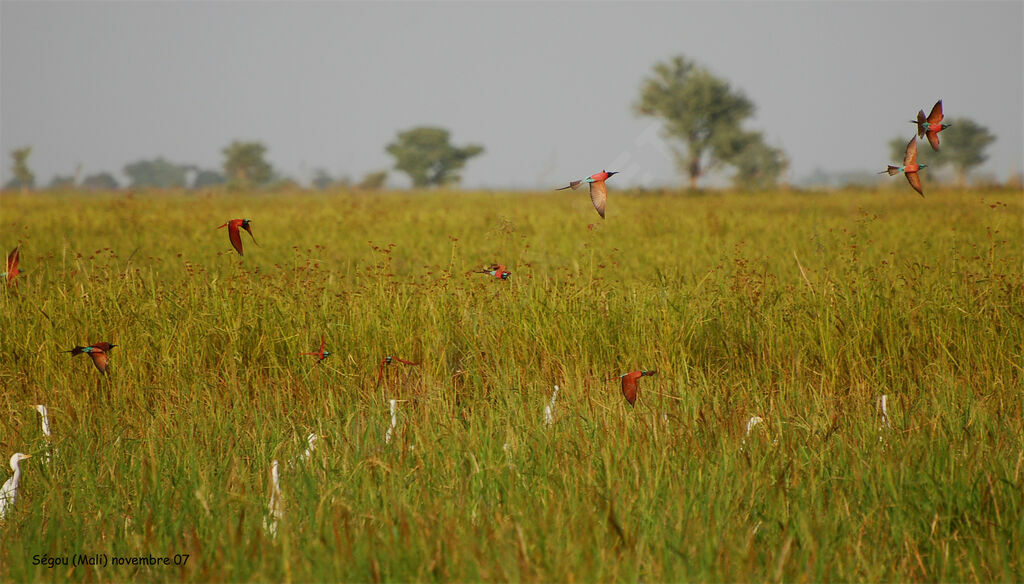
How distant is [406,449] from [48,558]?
1148 millimetres

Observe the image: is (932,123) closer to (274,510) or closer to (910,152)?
(910,152)

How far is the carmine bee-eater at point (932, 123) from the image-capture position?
2795 mm

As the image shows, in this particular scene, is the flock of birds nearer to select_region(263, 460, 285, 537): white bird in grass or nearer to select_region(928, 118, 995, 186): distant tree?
select_region(263, 460, 285, 537): white bird in grass

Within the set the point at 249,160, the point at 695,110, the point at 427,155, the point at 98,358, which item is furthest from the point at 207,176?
the point at 98,358

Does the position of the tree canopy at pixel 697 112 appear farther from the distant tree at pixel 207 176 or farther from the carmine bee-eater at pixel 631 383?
the distant tree at pixel 207 176

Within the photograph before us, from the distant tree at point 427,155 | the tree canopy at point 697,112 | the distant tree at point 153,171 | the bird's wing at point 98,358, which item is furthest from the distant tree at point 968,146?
the distant tree at point 153,171

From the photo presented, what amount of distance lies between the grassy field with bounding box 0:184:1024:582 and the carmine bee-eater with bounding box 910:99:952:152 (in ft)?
3.58

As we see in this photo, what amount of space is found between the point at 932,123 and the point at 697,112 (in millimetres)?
40154

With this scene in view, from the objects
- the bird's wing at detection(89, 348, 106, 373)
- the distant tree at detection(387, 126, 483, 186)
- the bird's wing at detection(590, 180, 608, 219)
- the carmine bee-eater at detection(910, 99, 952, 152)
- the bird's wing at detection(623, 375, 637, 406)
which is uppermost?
the distant tree at detection(387, 126, 483, 186)

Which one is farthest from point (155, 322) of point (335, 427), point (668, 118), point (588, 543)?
point (668, 118)

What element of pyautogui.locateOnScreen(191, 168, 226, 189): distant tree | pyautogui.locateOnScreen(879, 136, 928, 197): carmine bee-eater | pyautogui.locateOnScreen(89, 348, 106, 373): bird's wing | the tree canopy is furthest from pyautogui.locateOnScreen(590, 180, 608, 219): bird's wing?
pyautogui.locateOnScreen(191, 168, 226, 189): distant tree

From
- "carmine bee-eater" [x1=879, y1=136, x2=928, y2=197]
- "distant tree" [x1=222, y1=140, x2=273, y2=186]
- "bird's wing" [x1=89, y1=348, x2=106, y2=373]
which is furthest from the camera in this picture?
"distant tree" [x1=222, y1=140, x2=273, y2=186]

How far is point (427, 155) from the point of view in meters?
66.1

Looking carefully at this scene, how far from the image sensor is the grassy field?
2262mm
